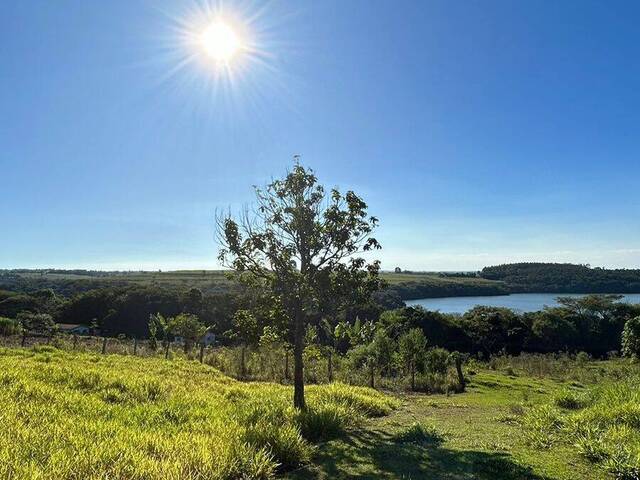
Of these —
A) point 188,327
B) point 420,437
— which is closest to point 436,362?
point 188,327

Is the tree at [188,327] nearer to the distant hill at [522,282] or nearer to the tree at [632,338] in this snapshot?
the tree at [632,338]

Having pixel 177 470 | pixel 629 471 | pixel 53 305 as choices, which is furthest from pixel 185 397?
pixel 53 305

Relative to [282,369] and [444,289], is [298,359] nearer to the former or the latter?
[282,369]

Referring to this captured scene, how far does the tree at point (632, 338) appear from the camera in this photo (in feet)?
98.8

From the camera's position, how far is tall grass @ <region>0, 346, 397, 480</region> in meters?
6.07

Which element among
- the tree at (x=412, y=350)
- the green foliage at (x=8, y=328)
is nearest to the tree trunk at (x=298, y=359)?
the tree at (x=412, y=350)

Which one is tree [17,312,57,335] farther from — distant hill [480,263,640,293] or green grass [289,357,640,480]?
distant hill [480,263,640,293]

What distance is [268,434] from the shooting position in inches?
321

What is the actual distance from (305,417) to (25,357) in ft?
44.0

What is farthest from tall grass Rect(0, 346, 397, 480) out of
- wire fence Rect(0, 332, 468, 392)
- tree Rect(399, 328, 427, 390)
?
tree Rect(399, 328, 427, 390)

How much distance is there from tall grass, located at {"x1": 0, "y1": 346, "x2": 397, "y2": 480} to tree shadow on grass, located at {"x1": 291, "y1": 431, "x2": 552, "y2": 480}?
Result: 1.99ft

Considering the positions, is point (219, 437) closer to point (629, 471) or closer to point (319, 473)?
point (319, 473)

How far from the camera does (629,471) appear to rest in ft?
21.1

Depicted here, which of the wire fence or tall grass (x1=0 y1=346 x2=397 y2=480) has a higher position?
tall grass (x1=0 y1=346 x2=397 y2=480)
